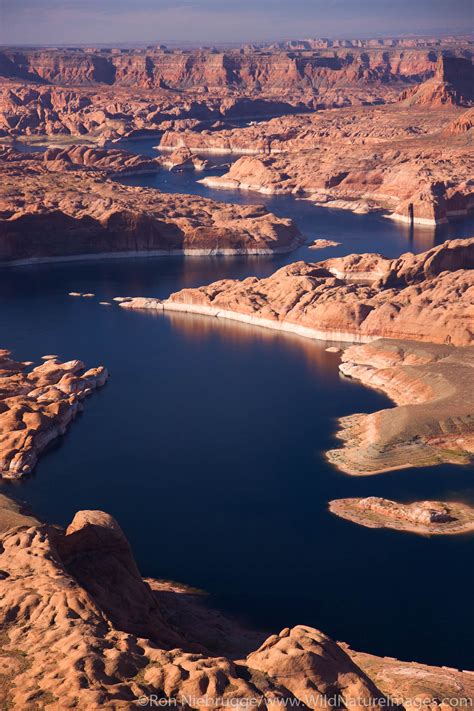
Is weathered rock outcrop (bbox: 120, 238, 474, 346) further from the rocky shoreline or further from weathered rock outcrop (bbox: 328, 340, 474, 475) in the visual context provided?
weathered rock outcrop (bbox: 328, 340, 474, 475)

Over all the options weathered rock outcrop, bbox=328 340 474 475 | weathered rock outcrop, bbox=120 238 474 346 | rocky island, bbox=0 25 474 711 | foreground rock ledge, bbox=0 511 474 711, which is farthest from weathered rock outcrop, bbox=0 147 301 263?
foreground rock ledge, bbox=0 511 474 711

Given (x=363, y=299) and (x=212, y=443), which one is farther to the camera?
(x=363, y=299)

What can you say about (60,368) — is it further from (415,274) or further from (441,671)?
(441,671)

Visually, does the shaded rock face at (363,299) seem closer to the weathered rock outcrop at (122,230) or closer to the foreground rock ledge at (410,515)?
the weathered rock outcrop at (122,230)

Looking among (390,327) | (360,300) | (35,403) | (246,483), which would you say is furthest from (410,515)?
(360,300)

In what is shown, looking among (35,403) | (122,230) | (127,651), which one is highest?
(122,230)

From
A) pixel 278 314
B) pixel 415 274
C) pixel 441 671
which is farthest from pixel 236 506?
pixel 415 274

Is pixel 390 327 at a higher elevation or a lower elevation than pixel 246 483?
higher

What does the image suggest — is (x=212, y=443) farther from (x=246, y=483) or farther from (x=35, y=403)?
(x=35, y=403)
